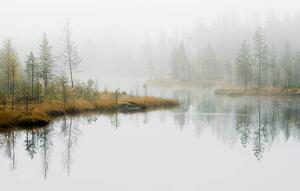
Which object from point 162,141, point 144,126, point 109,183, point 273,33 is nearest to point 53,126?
point 144,126

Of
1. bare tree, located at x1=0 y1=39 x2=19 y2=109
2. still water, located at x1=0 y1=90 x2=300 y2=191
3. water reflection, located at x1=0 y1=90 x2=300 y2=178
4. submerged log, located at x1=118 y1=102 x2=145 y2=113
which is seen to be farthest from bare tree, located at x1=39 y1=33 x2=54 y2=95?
still water, located at x1=0 y1=90 x2=300 y2=191

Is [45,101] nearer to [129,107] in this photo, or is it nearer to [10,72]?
[10,72]

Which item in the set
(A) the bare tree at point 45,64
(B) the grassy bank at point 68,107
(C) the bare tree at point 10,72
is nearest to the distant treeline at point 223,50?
(B) the grassy bank at point 68,107

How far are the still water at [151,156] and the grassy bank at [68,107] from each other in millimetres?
1575

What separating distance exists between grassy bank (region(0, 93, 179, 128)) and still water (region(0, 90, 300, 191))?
1575mm

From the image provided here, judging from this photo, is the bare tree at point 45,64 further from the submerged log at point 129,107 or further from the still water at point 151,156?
the still water at point 151,156

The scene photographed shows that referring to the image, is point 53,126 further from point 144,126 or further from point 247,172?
point 247,172

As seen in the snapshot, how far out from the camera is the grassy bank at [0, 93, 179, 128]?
29.6 m

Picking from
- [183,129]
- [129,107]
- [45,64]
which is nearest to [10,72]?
[45,64]

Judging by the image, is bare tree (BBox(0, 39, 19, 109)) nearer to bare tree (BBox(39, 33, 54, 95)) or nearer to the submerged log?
bare tree (BBox(39, 33, 54, 95))

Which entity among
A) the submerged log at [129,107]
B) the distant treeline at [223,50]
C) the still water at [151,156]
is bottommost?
the still water at [151,156]

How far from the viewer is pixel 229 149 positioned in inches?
906

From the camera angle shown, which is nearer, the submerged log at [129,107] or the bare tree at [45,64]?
the submerged log at [129,107]

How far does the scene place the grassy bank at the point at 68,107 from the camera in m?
29.6
